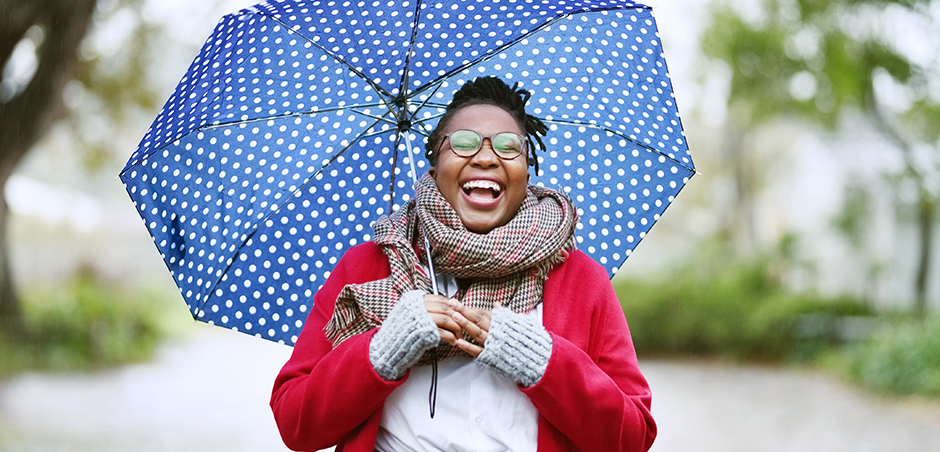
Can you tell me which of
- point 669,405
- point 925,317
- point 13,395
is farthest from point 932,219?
point 13,395

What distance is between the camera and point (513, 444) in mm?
2078

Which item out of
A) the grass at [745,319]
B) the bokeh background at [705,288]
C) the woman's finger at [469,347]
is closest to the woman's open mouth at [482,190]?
the woman's finger at [469,347]

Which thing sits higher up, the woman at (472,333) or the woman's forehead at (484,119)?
the woman's forehead at (484,119)

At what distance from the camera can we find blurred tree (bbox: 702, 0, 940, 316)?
12.0 m

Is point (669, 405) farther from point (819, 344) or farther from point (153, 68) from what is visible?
point (153, 68)

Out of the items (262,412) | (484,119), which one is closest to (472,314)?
(484,119)

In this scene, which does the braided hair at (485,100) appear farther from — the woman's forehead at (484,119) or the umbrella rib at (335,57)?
the umbrella rib at (335,57)

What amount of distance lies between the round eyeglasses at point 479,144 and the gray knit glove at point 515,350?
441 millimetres

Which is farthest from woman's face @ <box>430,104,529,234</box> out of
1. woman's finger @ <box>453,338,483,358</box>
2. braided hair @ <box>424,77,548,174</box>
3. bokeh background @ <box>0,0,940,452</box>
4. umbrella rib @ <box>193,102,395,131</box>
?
bokeh background @ <box>0,0,940,452</box>

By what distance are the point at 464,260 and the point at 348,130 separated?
0.79 m

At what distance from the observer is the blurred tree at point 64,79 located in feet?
32.5

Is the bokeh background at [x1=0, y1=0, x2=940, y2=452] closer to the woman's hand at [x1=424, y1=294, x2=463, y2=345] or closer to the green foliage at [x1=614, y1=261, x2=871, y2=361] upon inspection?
the green foliage at [x1=614, y1=261, x2=871, y2=361]

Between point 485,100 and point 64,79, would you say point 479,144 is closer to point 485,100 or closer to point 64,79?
point 485,100

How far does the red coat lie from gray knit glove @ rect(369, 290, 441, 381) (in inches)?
1.1
